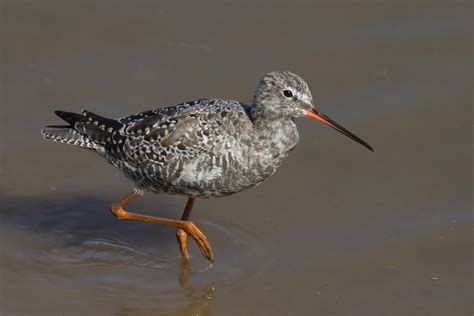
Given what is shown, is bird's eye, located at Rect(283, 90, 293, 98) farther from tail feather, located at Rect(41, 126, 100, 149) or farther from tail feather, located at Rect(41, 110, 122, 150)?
tail feather, located at Rect(41, 126, 100, 149)

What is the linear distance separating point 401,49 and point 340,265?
4731 mm

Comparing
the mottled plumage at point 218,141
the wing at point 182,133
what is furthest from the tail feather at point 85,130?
the mottled plumage at point 218,141

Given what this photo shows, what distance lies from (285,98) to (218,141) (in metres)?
0.81

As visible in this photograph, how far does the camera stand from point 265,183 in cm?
1196

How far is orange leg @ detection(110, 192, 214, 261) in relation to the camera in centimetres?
1045

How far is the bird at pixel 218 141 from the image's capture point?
9938 millimetres

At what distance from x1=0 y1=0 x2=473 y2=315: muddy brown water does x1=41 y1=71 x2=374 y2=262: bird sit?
91 centimetres

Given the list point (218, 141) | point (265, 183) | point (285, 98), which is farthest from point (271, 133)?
point (265, 183)

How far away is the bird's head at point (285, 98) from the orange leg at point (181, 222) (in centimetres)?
154

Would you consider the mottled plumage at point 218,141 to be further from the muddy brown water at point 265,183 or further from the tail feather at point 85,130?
the muddy brown water at point 265,183

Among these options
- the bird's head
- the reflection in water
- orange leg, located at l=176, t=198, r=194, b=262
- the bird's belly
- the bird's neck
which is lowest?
the reflection in water

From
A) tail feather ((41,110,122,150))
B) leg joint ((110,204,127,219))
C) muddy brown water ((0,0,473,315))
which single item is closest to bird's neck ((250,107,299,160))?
muddy brown water ((0,0,473,315))

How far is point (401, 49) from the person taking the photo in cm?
1411

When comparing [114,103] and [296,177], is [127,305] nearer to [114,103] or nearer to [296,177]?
[296,177]
